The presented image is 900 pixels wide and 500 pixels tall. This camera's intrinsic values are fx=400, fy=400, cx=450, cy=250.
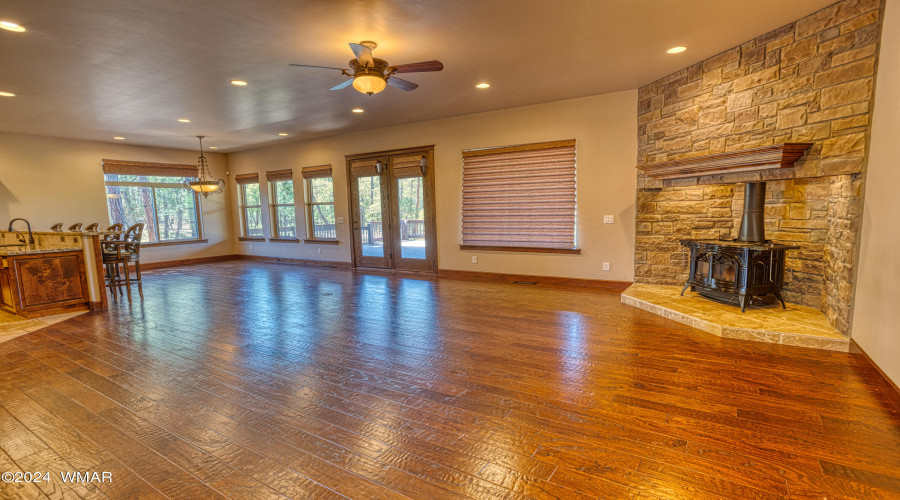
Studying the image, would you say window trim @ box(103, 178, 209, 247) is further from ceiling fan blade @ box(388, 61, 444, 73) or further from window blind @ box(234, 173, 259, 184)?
ceiling fan blade @ box(388, 61, 444, 73)

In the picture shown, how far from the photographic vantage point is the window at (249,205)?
1005 centimetres

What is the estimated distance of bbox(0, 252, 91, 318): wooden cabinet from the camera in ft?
15.8

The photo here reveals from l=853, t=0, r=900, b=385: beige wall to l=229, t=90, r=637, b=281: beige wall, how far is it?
2.60 metres

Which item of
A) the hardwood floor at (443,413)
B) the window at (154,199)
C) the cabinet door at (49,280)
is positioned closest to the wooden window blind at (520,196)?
the hardwood floor at (443,413)

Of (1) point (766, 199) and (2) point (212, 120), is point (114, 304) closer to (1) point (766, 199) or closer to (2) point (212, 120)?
(2) point (212, 120)

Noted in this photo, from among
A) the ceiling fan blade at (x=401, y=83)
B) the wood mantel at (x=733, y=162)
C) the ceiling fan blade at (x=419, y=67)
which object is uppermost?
the ceiling fan blade at (x=419, y=67)

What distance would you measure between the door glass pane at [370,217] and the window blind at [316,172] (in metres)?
0.87

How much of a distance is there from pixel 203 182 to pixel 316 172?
2.31 m

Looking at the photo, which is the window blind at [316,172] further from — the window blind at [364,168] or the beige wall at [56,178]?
the beige wall at [56,178]

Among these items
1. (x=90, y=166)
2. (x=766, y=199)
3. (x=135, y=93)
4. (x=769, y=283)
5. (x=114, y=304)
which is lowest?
(x=114, y=304)

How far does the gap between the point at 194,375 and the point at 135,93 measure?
4.05 m

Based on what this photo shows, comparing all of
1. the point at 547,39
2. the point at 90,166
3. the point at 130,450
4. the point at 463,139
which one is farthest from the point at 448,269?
the point at 90,166

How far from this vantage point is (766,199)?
426cm

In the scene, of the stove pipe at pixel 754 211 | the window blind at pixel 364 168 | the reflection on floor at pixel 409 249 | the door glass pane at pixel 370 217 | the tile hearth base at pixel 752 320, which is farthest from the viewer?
the door glass pane at pixel 370 217
